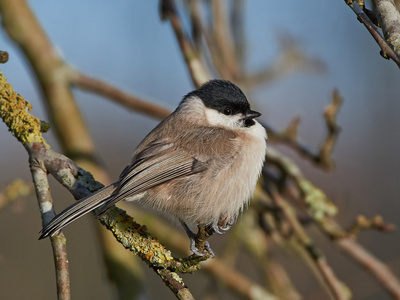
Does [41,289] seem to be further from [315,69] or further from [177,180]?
[315,69]

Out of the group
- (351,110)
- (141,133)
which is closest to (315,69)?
(351,110)

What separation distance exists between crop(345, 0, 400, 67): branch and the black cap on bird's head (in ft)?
3.43

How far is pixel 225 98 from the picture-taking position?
8.21ft

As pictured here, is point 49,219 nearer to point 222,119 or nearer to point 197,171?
point 197,171

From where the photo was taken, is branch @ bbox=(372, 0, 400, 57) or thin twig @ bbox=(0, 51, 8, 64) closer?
branch @ bbox=(372, 0, 400, 57)

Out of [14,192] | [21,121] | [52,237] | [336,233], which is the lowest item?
[336,233]

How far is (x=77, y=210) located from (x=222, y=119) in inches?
42.3

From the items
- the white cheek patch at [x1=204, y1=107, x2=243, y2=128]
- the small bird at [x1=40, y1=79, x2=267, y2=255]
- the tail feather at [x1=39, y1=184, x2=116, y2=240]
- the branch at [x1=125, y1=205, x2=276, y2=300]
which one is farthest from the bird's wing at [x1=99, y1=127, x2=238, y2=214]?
the branch at [x1=125, y1=205, x2=276, y2=300]

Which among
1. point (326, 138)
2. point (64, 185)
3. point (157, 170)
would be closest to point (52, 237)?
point (64, 185)

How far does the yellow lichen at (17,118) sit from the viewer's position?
188 cm

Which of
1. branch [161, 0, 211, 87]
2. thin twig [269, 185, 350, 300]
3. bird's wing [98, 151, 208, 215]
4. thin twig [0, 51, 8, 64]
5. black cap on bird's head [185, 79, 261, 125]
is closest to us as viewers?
thin twig [0, 51, 8, 64]

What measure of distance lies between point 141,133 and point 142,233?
423cm

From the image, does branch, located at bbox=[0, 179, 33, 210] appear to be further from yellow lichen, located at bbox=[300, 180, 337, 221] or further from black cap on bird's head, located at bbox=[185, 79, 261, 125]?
yellow lichen, located at bbox=[300, 180, 337, 221]

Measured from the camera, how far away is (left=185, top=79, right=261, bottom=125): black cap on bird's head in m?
2.48
